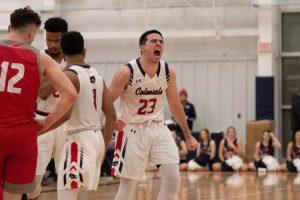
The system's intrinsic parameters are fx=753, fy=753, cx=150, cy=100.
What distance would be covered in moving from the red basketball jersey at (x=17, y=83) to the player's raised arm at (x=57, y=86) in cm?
10

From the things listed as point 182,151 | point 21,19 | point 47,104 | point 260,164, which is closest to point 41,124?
point 21,19

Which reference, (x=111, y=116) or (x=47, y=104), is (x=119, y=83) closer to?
(x=47, y=104)

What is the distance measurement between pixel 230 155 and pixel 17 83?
14.7 metres

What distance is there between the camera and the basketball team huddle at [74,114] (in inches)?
219

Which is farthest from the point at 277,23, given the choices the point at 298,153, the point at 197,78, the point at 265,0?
the point at 298,153

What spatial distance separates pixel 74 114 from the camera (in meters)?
6.79

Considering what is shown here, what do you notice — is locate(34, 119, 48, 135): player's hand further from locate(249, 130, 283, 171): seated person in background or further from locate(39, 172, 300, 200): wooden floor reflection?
locate(249, 130, 283, 171): seated person in background

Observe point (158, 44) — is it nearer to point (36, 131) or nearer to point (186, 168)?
point (36, 131)

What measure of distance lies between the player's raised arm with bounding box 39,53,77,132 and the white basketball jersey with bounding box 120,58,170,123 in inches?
85.1

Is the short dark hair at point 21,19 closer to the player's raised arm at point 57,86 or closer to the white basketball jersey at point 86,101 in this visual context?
the player's raised arm at point 57,86

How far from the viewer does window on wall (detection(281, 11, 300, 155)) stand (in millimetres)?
22234

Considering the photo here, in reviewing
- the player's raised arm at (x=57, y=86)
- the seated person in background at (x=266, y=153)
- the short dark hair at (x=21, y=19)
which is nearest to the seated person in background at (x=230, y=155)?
the seated person in background at (x=266, y=153)

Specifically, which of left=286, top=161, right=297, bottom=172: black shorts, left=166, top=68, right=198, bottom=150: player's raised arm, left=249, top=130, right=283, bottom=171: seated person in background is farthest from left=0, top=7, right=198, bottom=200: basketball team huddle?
left=249, top=130, right=283, bottom=171: seated person in background

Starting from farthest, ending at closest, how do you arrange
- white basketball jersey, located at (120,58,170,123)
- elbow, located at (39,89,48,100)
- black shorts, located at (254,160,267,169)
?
1. black shorts, located at (254,160,267,169)
2. white basketball jersey, located at (120,58,170,123)
3. elbow, located at (39,89,48,100)
